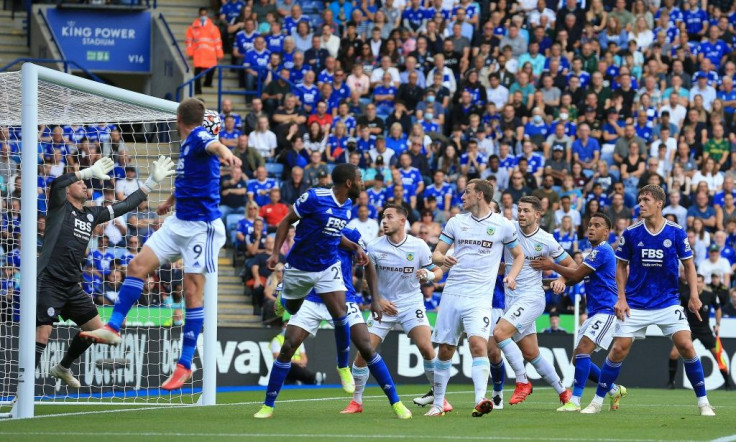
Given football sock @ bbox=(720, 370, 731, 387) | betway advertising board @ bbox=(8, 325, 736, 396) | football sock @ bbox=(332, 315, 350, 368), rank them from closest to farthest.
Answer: football sock @ bbox=(332, 315, 350, 368) < betway advertising board @ bbox=(8, 325, 736, 396) < football sock @ bbox=(720, 370, 731, 387)

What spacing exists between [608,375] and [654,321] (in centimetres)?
78

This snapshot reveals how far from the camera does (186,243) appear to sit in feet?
39.1

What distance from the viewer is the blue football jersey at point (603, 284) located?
15.1 meters

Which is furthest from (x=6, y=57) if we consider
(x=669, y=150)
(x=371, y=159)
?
(x=669, y=150)

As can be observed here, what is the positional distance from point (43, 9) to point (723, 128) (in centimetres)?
1528

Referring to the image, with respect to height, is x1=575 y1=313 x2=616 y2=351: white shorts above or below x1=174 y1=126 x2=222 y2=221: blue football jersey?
below

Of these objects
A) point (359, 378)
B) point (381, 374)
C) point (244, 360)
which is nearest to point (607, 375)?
point (359, 378)

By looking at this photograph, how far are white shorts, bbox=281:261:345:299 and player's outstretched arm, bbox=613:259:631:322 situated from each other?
10.2ft

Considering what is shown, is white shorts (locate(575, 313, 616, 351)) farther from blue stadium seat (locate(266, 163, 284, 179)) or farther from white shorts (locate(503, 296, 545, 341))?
blue stadium seat (locate(266, 163, 284, 179))

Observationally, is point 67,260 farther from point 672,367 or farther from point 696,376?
point 672,367

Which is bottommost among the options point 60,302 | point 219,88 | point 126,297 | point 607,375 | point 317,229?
point 607,375

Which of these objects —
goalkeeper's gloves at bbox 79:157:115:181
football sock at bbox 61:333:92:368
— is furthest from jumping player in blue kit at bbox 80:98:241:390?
football sock at bbox 61:333:92:368

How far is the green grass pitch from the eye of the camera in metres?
11.0

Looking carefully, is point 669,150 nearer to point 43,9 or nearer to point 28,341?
point 43,9
